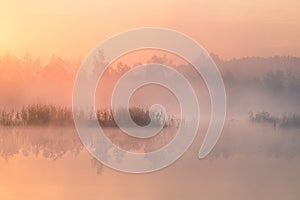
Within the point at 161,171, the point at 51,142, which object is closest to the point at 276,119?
the point at 161,171

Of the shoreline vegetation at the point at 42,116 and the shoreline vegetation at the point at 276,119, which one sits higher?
the shoreline vegetation at the point at 276,119

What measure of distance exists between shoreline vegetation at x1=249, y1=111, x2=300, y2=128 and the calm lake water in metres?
0.02

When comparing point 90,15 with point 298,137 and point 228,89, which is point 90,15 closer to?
point 228,89

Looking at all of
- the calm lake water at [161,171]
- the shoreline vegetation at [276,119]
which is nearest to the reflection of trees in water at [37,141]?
the calm lake water at [161,171]

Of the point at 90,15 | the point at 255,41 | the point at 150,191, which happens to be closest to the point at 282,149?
the point at 255,41

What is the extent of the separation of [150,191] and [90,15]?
2.34 ft

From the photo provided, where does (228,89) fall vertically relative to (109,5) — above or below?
below

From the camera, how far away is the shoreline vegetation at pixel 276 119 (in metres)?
1.61

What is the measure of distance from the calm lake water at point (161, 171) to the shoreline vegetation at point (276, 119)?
22 mm

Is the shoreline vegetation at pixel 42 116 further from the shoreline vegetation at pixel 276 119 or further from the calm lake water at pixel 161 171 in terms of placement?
the shoreline vegetation at pixel 276 119

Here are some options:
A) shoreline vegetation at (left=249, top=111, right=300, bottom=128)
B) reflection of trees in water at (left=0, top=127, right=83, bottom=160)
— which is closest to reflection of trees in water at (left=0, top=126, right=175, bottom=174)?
reflection of trees in water at (left=0, top=127, right=83, bottom=160)

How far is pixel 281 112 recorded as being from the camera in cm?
163

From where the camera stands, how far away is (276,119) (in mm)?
1623

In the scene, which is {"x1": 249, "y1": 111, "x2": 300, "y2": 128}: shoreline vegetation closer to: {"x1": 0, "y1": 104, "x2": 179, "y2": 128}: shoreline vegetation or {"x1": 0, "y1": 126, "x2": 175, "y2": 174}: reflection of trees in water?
{"x1": 0, "y1": 126, "x2": 175, "y2": 174}: reflection of trees in water
